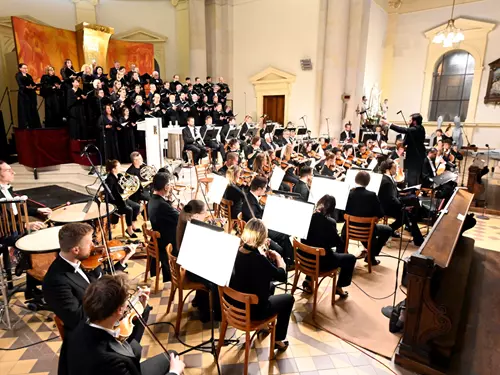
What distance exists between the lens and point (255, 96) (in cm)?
1628

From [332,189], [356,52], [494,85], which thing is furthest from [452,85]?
[332,189]

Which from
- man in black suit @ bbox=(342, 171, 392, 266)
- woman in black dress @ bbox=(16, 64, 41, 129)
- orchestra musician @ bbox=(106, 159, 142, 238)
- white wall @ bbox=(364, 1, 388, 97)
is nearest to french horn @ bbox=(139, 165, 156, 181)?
orchestra musician @ bbox=(106, 159, 142, 238)

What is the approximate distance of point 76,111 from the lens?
8789 millimetres

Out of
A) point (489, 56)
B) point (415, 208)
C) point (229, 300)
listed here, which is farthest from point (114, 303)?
point (489, 56)

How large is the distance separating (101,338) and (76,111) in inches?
339

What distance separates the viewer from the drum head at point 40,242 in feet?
11.0

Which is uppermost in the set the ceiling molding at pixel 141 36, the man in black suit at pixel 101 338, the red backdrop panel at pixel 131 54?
the ceiling molding at pixel 141 36

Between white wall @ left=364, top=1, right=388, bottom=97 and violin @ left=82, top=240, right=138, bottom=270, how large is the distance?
48.0 feet

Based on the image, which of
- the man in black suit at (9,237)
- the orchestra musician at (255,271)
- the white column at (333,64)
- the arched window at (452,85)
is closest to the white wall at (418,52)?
the arched window at (452,85)

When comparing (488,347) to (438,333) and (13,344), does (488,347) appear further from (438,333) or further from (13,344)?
(13,344)

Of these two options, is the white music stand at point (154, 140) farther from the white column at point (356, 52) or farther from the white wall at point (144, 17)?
the white wall at point (144, 17)

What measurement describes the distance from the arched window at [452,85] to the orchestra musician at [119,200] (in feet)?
52.2

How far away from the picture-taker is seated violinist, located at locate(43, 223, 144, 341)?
2.24 meters

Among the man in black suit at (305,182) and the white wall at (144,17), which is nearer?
the man in black suit at (305,182)
